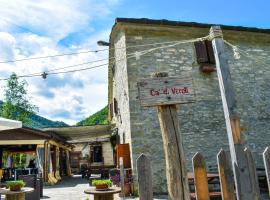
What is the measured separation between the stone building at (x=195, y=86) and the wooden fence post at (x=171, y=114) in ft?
20.1

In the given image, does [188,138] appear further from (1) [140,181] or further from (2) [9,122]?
(1) [140,181]

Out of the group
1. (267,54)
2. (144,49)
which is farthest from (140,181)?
(267,54)

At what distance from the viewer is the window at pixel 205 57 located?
1074 centimetres

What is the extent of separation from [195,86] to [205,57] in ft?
4.05

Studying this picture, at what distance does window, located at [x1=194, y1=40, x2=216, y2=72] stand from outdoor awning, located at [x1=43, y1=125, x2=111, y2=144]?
9751mm

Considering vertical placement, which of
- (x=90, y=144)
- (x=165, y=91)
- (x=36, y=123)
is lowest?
(x=165, y=91)

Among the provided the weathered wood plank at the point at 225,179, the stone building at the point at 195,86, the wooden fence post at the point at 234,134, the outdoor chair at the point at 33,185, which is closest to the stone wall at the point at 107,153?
the stone building at the point at 195,86

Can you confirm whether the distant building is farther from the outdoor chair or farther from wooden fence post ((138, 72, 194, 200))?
wooden fence post ((138, 72, 194, 200))

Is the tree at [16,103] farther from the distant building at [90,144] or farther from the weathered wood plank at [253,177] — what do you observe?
the weathered wood plank at [253,177]

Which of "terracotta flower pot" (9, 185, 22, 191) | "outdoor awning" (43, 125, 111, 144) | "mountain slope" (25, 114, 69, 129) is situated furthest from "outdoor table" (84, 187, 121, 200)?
"mountain slope" (25, 114, 69, 129)

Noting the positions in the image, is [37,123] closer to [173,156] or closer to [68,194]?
[68,194]

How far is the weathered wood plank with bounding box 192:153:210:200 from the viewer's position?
2883 mm

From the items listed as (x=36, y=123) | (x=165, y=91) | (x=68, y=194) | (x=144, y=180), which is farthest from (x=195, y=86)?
(x=36, y=123)

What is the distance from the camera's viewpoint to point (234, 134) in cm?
372
